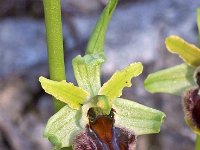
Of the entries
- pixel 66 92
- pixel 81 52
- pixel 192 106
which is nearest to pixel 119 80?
pixel 66 92

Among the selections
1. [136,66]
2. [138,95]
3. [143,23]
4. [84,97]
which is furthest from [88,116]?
[143,23]

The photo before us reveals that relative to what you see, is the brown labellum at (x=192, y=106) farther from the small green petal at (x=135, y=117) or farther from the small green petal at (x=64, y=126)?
the small green petal at (x=64, y=126)

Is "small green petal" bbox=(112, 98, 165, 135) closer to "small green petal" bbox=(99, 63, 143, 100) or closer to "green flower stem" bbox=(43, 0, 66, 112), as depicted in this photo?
"small green petal" bbox=(99, 63, 143, 100)

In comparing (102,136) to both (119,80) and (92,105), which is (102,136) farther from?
(119,80)

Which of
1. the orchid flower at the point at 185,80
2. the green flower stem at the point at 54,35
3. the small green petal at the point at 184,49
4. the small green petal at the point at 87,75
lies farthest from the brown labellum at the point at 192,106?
the green flower stem at the point at 54,35

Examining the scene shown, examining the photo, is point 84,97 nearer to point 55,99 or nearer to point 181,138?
point 55,99
